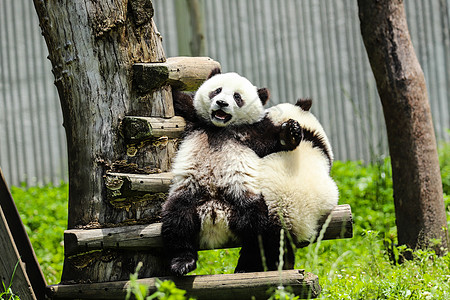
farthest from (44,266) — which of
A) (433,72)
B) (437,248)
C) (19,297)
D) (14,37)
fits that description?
(433,72)

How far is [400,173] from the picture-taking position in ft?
15.7

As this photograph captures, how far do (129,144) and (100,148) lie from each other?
18 centimetres

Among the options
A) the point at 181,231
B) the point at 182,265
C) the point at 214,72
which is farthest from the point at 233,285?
the point at 214,72

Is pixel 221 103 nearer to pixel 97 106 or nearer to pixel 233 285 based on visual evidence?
pixel 97 106

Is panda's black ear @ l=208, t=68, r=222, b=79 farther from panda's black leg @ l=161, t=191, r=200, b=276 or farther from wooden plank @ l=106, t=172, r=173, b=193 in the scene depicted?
panda's black leg @ l=161, t=191, r=200, b=276

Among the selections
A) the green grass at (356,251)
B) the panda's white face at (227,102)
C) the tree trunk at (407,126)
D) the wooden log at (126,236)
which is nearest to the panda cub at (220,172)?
the panda's white face at (227,102)

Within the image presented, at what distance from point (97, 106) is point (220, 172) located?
857mm

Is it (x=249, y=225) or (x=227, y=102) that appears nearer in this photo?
(x=249, y=225)

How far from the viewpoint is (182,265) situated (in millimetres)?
3182

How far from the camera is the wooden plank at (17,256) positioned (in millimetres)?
3344

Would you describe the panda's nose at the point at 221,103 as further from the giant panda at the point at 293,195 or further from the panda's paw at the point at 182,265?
the panda's paw at the point at 182,265

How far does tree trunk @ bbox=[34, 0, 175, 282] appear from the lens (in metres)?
3.39

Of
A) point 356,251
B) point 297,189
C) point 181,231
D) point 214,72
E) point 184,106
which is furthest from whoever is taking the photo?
point 356,251

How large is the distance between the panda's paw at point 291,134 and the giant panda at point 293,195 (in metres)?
0.06
